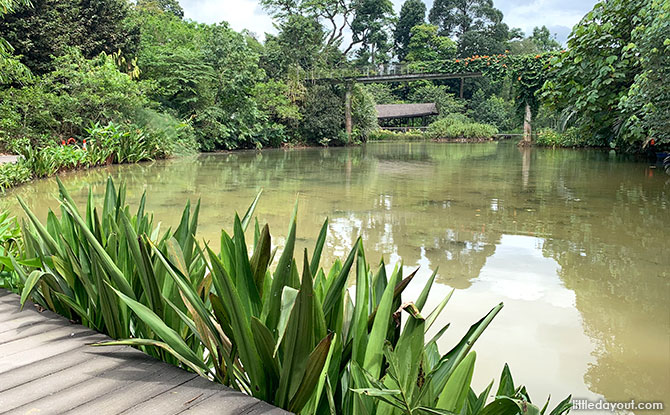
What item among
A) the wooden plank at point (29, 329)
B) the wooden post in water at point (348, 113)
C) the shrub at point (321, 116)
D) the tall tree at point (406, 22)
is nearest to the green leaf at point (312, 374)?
the wooden plank at point (29, 329)

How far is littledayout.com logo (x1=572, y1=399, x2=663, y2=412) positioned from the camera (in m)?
1.75

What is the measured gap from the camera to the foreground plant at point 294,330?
3.42 ft

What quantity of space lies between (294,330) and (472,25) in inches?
2302

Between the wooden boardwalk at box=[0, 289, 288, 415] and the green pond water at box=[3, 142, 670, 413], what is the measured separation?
4.02 feet

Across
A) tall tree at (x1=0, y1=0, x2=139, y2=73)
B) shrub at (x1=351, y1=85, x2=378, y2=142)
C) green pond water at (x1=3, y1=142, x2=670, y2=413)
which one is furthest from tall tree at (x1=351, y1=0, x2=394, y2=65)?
green pond water at (x1=3, y1=142, x2=670, y2=413)

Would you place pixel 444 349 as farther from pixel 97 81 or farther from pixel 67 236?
pixel 97 81

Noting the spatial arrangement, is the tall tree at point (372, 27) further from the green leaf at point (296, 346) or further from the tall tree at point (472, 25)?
the green leaf at point (296, 346)

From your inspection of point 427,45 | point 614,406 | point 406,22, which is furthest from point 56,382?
point 406,22

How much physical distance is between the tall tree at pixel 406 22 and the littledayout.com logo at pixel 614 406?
51.4m

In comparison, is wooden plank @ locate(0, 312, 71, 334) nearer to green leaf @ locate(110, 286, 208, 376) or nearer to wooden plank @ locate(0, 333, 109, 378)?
wooden plank @ locate(0, 333, 109, 378)

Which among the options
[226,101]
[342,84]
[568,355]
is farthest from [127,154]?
[342,84]

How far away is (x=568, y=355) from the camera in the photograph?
2.16 metres

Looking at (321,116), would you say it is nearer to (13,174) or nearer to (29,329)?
(13,174)

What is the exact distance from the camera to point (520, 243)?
13.8 ft
